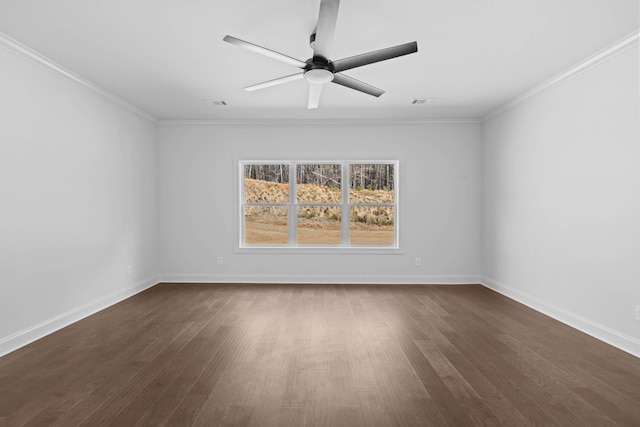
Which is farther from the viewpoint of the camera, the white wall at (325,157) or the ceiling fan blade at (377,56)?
the white wall at (325,157)

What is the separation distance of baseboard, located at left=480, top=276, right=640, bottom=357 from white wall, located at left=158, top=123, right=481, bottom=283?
1049mm

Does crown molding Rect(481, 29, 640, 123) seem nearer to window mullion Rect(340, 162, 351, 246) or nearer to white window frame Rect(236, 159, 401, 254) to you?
white window frame Rect(236, 159, 401, 254)

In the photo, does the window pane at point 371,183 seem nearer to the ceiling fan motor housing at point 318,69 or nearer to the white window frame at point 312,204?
the white window frame at point 312,204

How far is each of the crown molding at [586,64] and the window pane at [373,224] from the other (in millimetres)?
2335

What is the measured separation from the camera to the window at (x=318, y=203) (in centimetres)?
597

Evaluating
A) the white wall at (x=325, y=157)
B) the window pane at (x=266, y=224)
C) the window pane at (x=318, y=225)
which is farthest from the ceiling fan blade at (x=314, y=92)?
the window pane at (x=266, y=224)

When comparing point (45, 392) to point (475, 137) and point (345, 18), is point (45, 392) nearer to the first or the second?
point (345, 18)

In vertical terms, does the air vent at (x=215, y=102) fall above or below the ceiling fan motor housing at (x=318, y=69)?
above

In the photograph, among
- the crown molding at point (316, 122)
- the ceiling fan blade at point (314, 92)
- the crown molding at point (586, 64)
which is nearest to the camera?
the crown molding at point (586, 64)

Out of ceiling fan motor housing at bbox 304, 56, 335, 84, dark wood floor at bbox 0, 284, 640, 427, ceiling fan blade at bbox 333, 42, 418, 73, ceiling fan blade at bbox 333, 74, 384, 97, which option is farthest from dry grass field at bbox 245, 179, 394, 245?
ceiling fan blade at bbox 333, 42, 418, 73

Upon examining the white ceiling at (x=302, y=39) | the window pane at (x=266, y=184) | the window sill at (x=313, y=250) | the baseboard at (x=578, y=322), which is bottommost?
the baseboard at (x=578, y=322)

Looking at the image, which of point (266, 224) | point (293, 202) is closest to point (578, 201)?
point (293, 202)

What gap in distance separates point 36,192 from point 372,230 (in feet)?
14.4

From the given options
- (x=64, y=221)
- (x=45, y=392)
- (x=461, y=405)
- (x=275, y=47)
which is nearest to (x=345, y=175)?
(x=275, y=47)
